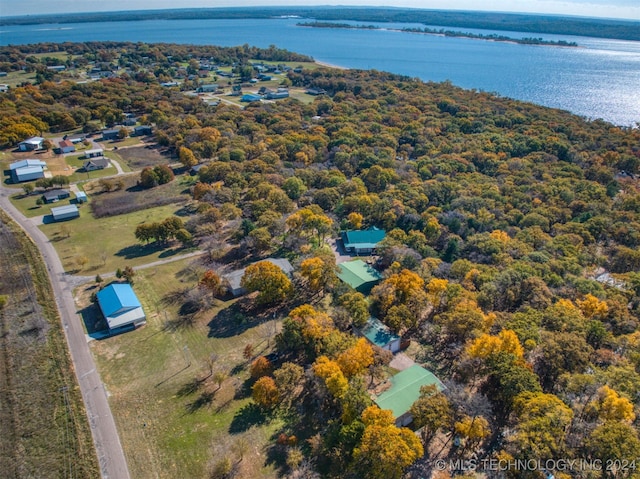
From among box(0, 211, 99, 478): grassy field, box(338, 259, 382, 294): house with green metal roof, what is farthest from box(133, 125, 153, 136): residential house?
box(338, 259, 382, 294): house with green metal roof

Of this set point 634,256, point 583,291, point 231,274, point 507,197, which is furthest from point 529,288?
point 231,274

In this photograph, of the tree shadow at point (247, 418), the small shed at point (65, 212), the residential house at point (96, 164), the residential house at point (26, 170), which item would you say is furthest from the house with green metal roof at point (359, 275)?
the residential house at point (26, 170)

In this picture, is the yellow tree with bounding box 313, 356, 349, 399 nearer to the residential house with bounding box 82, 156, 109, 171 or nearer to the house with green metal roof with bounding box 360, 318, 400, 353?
the house with green metal roof with bounding box 360, 318, 400, 353

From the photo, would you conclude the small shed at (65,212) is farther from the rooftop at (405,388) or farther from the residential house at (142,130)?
the rooftop at (405,388)

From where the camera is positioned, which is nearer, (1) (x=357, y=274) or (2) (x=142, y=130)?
(1) (x=357, y=274)

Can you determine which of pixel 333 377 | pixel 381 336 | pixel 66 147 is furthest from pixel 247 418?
pixel 66 147

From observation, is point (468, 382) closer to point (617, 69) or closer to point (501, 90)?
point (501, 90)

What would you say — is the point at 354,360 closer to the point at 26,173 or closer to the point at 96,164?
the point at 96,164
